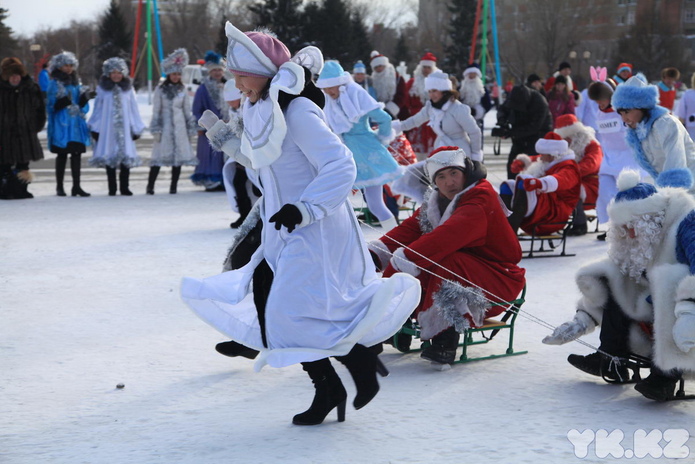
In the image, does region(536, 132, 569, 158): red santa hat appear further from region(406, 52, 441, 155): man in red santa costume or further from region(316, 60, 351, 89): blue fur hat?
region(406, 52, 441, 155): man in red santa costume

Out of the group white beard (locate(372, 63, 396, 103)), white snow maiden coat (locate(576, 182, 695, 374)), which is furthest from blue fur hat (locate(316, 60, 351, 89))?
white beard (locate(372, 63, 396, 103))

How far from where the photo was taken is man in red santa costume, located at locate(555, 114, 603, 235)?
29.0 feet

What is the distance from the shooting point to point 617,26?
62.8 meters

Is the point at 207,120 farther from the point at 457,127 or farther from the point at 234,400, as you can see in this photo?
the point at 457,127

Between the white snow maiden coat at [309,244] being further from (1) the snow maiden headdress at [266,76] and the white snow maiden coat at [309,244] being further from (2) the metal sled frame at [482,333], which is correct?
(2) the metal sled frame at [482,333]

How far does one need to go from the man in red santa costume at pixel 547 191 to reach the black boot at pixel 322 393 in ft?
14.1

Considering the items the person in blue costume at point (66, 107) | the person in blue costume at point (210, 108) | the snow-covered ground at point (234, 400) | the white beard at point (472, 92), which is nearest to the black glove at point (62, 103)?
the person in blue costume at point (66, 107)

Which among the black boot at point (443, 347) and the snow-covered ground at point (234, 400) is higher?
the black boot at point (443, 347)

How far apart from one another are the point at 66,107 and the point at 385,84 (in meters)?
6.42

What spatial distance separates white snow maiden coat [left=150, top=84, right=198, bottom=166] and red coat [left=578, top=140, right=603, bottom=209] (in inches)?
214

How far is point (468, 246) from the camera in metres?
4.89

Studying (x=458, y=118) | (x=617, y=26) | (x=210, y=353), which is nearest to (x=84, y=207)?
(x=458, y=118)

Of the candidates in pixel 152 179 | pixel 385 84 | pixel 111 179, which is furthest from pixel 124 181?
pixel 385 84

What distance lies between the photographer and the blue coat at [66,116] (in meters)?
11.8
